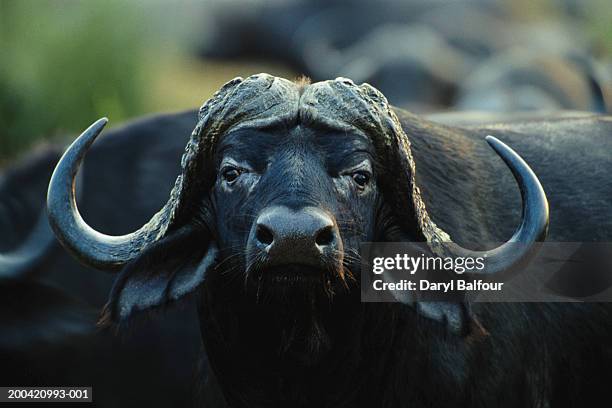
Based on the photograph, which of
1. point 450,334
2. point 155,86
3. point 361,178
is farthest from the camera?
point 155,86

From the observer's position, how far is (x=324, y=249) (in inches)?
138

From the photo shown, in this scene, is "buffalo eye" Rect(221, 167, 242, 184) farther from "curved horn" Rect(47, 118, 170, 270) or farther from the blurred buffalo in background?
the blurred buffalo in background

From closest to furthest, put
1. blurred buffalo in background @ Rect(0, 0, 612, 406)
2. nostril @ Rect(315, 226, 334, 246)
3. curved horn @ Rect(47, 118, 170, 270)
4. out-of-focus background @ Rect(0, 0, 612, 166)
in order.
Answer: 1. nostril @ Rect(315, 226, 334, 246)
2. curved horn @ Rect(47, 118, 170, 270)
3. blurred buffalo in background @ Rect(0, 0, 612, 406)
4. out-of-focus background @ Rect(0, 0, 612, 166)

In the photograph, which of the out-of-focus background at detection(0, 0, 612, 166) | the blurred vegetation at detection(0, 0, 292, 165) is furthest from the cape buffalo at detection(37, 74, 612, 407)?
the blurred vegetation at detection(0, 0, 292, 165)

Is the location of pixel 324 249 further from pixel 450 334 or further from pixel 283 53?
pixel 283 53

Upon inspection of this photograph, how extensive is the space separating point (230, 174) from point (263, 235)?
0.40 m

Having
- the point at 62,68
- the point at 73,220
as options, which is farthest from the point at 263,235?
the point at 62,68

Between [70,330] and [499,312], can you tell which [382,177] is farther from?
[70,330]

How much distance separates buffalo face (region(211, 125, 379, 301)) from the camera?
3508 mm

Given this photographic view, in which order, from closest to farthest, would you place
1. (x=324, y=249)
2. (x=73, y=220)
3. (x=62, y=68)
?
(x=324, y=249) < (x=73, y=220) < (x=62, y=68)

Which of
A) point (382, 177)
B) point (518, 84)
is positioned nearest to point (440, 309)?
point (382, 177)

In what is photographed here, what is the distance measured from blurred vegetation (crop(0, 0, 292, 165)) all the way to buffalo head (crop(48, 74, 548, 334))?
16.5 feet

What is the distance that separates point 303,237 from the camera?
3.46 metres

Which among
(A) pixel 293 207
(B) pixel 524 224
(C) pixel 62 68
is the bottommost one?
(A) pixel 293 207
